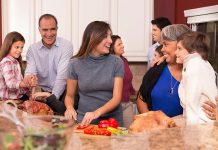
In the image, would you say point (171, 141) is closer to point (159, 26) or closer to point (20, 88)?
point (20, 88)

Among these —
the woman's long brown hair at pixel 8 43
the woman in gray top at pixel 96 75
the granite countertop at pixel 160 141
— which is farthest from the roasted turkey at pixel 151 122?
the woman's long brown hair at pixel 8 43

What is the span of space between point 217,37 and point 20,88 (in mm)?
1715

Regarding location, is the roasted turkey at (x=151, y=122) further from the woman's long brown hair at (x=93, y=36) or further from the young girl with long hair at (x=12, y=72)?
the young girl with long hair at (x=12, y=72)

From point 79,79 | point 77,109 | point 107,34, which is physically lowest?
point 77,109

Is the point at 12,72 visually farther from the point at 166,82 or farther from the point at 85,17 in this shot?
the point at 85,17

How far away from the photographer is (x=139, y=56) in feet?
17.5

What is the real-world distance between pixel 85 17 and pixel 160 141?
4253 millimetres

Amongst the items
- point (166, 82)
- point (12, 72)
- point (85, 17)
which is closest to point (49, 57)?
point (12, 72)

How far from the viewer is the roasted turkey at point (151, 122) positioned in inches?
74.9

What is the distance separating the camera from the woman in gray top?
8.50 ft

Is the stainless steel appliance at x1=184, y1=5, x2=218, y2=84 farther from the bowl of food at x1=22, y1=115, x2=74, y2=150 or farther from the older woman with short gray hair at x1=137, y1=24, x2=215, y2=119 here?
the bowl of food at x1=22, y1=115, x2=74, y2=150

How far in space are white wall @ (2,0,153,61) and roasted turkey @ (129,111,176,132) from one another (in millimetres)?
3363

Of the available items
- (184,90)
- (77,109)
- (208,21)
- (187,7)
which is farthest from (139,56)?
(184,90)

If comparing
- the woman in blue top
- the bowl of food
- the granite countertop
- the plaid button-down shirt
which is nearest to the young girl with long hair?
the plaid button-down shirt
